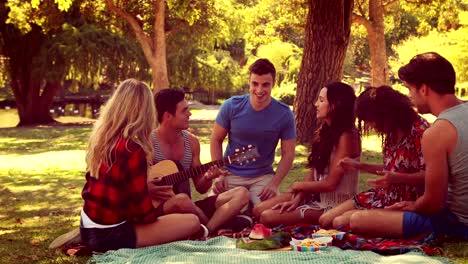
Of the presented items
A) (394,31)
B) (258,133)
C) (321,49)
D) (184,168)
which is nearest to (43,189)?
(184,168)

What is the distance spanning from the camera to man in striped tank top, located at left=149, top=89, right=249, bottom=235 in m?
6.18

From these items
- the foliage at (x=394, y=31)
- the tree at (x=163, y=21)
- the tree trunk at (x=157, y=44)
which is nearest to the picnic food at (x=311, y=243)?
the tree at (x=163, y=21)

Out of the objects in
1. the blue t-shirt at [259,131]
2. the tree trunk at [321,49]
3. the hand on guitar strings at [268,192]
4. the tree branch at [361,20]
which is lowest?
the hand on guitar strings at [268,192]

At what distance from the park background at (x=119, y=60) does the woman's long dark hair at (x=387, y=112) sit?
1.03 metres

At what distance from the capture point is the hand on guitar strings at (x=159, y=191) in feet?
20.2

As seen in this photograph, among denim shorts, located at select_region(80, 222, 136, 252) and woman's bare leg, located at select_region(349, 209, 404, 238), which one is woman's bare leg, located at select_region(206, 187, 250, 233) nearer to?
denim shorts, located at select_region(80, 222, 136, 252)

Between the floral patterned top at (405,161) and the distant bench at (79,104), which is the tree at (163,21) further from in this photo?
the distant bench at (79,104)

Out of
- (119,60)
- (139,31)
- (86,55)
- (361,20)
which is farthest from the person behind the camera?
(119,60)

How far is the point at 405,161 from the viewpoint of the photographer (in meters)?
5.73

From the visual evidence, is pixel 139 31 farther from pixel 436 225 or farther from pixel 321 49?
pixel 436 225

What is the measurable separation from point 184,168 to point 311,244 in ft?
5.24

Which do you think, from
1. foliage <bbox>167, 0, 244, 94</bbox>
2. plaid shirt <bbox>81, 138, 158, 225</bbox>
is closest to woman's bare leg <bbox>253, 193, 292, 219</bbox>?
plaid shirt <bbox>81, 138, 158, 225</bbox>

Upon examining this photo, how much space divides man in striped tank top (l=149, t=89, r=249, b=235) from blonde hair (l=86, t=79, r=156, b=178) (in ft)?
2.94

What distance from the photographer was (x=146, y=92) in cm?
542
